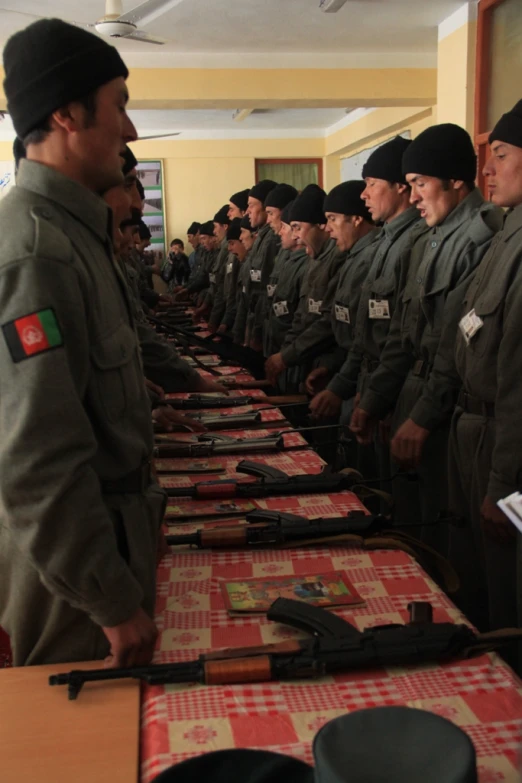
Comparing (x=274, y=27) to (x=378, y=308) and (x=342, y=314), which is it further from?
(x=378, y=308)

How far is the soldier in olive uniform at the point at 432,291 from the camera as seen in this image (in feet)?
8.58

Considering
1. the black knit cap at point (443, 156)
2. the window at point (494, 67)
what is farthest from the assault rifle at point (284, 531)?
the window at point (494, 67)

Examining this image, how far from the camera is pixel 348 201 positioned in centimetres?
389

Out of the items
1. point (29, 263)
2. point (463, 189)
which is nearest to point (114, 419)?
point (29, 263)

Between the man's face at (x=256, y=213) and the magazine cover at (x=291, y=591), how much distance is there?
5325 mm

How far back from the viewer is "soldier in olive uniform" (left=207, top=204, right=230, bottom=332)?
7.85 meters

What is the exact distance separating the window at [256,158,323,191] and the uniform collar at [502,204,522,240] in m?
11.8

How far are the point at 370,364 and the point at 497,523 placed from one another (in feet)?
4.83

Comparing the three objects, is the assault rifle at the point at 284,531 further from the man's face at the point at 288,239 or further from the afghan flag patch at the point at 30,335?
the man's face at the point at 288,239

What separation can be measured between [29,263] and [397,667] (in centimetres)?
81

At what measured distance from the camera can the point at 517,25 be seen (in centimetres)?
562

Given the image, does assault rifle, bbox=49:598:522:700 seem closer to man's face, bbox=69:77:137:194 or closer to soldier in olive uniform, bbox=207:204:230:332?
man's face, bbox=69:77:137:194

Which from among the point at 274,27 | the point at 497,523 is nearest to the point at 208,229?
the point at 274,27

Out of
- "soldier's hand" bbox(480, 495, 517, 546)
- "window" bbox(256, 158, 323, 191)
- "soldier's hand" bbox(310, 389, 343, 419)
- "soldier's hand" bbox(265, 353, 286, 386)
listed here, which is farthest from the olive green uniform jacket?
"window" bbox(256, 158, 323, 191)
